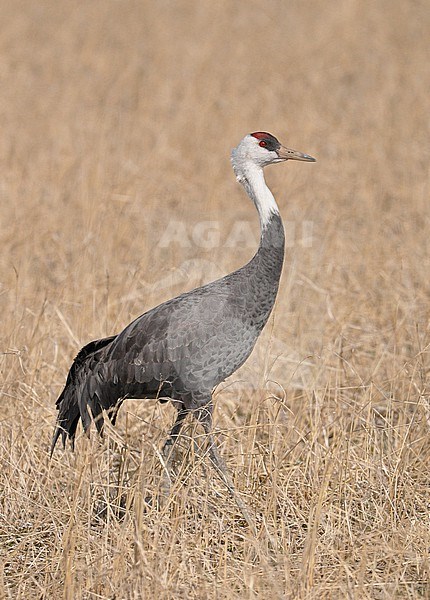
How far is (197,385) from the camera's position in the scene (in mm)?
4020

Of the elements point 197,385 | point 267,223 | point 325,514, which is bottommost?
point 325,514

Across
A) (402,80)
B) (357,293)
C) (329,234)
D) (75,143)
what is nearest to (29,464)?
(357,293)

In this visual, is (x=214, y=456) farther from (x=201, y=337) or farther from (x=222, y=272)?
(x=222, y=272)

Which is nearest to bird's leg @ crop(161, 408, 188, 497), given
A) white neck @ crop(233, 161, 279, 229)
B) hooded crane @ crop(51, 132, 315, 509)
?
hooded crane @ crop(51, 132, 315, 509)

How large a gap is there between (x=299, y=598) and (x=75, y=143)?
6.52 m

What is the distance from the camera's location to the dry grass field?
3.52 meters

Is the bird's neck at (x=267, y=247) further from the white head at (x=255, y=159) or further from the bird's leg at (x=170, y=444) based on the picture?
the bird's leg at (x=170, y=444)

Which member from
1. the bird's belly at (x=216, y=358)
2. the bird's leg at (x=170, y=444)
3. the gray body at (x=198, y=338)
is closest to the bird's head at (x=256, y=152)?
the gray body at (x=198, y=338)

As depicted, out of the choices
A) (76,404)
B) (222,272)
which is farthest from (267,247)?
(222,272)

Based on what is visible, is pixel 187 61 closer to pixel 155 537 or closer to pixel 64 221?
pixel 64 221

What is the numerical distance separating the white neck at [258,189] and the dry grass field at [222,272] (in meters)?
0.69

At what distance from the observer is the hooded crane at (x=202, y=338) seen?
399 cm

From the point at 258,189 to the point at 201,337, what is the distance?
701 millimetres

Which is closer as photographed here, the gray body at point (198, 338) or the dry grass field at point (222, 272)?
the dry grass field at point (222, 272)
